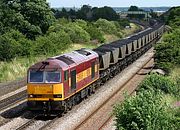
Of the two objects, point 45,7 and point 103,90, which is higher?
point 45,7

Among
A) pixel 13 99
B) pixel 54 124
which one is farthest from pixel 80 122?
pixel 13 99

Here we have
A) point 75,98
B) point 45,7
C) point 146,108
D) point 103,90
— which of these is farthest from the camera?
point 45,7

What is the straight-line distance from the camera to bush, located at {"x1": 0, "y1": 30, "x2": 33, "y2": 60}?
44.4 meters

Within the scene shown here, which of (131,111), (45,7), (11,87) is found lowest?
(11,87)

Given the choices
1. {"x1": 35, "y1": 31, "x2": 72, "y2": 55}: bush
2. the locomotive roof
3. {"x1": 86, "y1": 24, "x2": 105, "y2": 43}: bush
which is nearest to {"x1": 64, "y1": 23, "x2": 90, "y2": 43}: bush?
{"x1": 86, "y1": 24, "x2": 105, "y2": 43}: bush

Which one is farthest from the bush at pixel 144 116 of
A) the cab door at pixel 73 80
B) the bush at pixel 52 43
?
the bush at pixel 52 43

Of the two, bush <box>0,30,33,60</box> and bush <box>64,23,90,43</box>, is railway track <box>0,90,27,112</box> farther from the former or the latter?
bush <box>64,23,90,43</box>

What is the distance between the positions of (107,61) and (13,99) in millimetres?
9508

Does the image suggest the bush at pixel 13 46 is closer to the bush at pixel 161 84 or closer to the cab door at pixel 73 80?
the bush at pixel 161 84

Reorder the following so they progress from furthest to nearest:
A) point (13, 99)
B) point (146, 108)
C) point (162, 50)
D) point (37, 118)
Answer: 1. point (162, 50)
2. point (13, 99)
3. point (37, 118)
4. point (146, 108)

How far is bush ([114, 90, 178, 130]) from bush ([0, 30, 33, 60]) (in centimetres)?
2897

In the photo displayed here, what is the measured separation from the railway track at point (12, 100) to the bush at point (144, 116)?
10.6 m

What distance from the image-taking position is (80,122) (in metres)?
22.2

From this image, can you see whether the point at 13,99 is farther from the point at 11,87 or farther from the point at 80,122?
the point at 80,122
